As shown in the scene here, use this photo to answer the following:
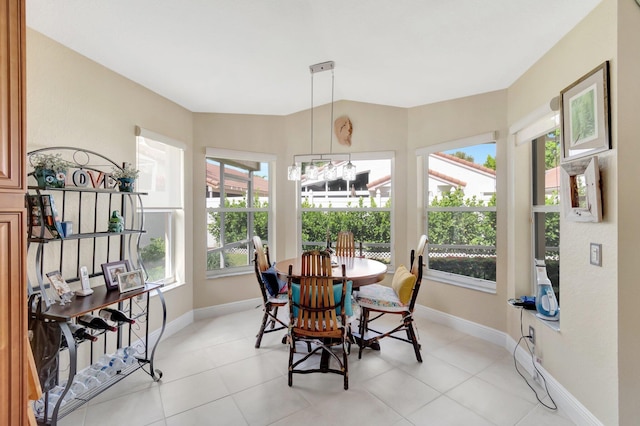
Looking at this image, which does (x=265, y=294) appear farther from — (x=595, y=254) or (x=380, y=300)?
(x=595, y=254)

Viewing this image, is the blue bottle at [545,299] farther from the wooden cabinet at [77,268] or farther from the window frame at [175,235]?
the window frame at [175,235]

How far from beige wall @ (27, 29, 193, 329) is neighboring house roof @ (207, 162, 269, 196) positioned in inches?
27.4

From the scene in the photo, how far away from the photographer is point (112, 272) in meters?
2.20

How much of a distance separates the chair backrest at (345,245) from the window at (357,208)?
25 centimetres

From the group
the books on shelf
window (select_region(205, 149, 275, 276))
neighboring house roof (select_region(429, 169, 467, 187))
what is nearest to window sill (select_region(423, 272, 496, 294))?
neighboring house roof (select_region(429, 169, 467, 187))

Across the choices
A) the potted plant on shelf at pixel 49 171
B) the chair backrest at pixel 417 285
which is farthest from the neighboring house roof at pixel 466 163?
the potted plant on shelf at pixel 49 171

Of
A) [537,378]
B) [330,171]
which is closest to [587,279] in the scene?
[537,378]

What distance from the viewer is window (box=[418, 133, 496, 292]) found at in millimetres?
3100

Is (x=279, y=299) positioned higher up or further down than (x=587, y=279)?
further down

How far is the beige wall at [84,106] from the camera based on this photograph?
195cm

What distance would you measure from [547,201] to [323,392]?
2394mm

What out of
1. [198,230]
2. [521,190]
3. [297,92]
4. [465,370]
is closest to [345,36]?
[297,92]

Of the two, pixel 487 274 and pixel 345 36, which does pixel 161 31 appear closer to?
pixel 345 36

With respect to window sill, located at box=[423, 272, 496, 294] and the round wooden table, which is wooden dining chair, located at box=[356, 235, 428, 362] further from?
window sill, located at box=[423, 272, 496, 294]
